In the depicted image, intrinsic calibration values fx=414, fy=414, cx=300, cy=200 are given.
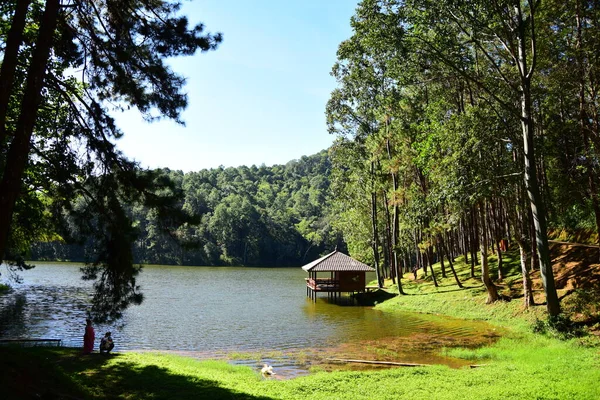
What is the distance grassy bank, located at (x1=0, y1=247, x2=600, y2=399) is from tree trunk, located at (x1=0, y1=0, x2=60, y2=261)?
299cm

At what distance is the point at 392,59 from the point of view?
1714cm

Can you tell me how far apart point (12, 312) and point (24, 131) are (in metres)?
21.1

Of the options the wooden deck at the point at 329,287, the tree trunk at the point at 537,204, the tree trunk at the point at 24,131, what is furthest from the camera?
the wooden deck at the point at 329,287

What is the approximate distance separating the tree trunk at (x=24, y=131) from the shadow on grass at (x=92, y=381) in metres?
2.37

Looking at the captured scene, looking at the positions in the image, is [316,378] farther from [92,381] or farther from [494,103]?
[494,103]

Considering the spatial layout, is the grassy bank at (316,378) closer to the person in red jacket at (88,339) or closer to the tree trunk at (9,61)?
the person in red jacket at (88,339)

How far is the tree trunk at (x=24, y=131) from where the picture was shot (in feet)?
23.1

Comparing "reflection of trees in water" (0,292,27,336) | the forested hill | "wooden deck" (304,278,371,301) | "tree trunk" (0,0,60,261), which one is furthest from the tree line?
the forested hill

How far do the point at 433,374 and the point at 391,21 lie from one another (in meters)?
12.7

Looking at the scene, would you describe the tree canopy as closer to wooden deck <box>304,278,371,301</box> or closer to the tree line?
the tree line

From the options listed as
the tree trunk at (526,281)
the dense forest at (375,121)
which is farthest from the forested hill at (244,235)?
the tree trunk at (526,281)

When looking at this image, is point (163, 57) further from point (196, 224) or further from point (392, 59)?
point (392, 59)

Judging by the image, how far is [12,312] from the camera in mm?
23469

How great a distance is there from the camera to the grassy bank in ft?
27.9
